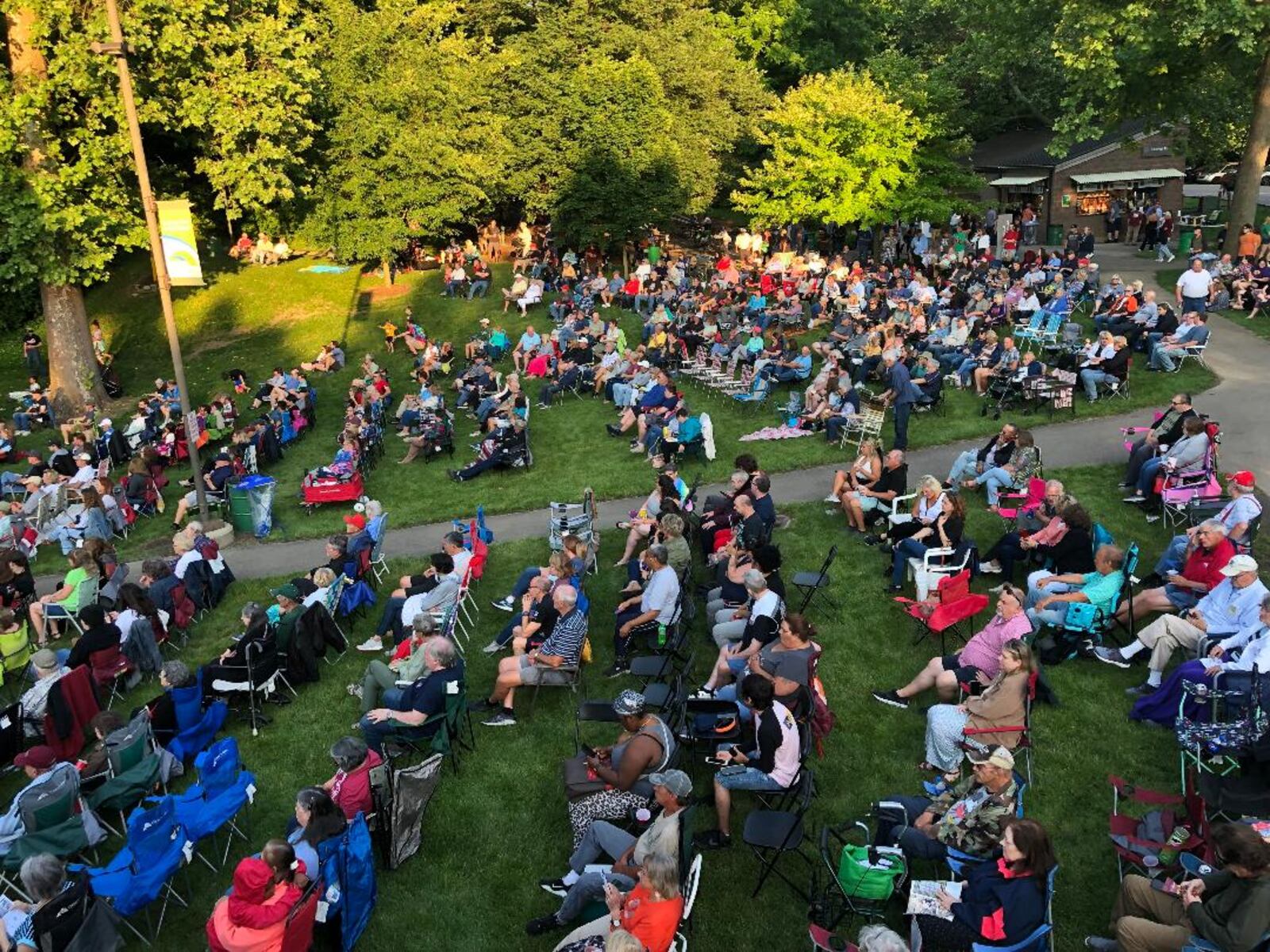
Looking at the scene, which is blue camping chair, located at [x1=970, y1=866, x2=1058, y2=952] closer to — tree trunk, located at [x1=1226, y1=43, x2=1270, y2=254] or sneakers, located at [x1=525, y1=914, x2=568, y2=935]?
sneakers, located at [x1=525, y1=914, x2=568, y2=935]

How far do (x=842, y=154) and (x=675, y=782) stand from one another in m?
23.6

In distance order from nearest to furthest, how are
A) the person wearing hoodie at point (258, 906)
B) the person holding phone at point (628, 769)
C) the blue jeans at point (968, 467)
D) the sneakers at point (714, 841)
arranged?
the person wearing hoodie at point (258, 906) < the person holding phone at point (628, 769) < the sneakers at point (714, 841) < the blue jeans at point (968, 467)

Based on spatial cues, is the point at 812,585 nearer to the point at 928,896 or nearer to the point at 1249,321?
the point at 928,896

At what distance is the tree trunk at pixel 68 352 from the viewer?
74.7 feet

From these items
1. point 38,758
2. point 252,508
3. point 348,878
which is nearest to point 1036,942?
point 348,878

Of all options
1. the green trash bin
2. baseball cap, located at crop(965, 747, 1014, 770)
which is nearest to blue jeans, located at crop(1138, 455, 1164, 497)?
baseball cap, located at crop(965, 747, 1014, 770)

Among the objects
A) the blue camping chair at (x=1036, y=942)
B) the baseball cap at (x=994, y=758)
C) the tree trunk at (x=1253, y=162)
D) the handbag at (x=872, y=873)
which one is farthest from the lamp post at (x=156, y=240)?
the tree trunk at (x=1253, y=162)

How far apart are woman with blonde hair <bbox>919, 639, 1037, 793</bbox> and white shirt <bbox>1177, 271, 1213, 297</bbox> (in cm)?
1519

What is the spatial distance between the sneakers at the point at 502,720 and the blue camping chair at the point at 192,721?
2419 mm

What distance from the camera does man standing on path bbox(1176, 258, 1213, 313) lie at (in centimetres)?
1930

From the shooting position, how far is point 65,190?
65.0ft

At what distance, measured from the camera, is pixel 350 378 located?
2366 cm

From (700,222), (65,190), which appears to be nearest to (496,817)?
(65,190)

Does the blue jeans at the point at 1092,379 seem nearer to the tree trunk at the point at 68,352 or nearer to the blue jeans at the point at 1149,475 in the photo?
the blue jeans at the point at 1149,475
